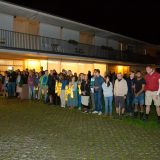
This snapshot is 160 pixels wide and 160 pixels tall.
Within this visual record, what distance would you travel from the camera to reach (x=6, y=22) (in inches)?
1052

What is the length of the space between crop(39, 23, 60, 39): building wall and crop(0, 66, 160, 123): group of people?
9.25m

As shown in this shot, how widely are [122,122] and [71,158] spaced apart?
5202 mm

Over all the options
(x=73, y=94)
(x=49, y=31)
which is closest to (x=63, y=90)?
(x=73, y=94)

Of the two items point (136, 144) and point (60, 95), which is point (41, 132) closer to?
point (136, 144)

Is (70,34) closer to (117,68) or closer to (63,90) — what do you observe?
(117,68)

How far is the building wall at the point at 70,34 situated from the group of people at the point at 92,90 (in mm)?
11950

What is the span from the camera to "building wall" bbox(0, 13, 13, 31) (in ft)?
86.6

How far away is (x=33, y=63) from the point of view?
1178 inches

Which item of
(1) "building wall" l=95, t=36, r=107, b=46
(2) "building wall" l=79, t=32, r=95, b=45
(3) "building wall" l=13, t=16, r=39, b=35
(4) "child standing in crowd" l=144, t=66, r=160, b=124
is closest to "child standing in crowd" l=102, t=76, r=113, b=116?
(4) "child standing in crowd" l=144, t=66, r=160, b=124

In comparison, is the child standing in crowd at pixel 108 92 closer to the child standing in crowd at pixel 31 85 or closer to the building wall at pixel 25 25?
the child standing in crowd at pixel 31 85

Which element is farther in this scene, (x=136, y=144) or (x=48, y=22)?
→ (x=48, y=22)

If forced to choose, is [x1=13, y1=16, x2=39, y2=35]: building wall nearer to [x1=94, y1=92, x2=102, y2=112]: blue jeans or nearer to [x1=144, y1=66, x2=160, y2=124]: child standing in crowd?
[x1=94, y1=92, x2=102, y2=112]: blue jeans

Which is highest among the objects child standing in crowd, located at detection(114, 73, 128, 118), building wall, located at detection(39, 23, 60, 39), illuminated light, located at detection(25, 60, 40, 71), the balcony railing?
building wall, located at detection(39, 23, 60, 39)

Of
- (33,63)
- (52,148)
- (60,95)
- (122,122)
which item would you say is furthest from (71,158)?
(33,63)
